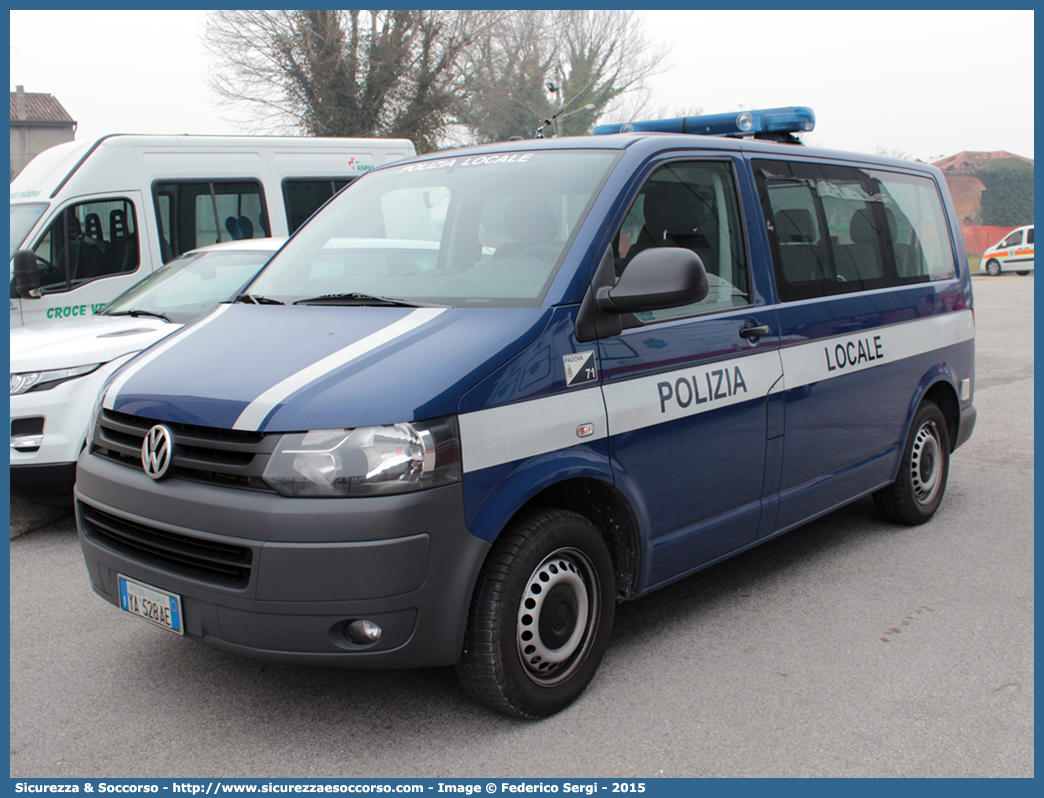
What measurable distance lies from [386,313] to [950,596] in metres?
2.97

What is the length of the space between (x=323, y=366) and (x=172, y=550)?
2.53 ft

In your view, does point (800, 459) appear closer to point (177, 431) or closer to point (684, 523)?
point (684, 523)

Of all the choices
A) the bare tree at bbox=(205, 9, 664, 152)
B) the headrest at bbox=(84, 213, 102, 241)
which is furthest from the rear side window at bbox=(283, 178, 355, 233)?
the bare tree at bbox=(205, 9, 664, 152)

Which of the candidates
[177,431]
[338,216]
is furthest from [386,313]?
[338,216]

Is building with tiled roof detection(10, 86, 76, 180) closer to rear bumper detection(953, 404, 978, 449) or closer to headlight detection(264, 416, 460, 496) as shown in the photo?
rear bumper detection(953, 404, 978, 449)

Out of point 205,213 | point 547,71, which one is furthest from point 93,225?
point 547,71

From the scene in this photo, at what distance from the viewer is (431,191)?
421 centimetres

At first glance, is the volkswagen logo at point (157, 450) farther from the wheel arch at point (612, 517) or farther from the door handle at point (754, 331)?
the door handle at point (754, 331)

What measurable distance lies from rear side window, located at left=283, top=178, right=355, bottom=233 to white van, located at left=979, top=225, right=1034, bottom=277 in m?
31.5

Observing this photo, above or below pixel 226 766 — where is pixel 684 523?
above

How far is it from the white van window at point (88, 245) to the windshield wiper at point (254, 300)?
562 centimetres

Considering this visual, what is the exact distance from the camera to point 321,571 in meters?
2.84

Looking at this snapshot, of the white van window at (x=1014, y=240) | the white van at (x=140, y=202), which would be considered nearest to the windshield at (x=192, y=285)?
the white van at (x=140, y=202)

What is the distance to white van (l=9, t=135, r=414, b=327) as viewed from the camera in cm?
884
